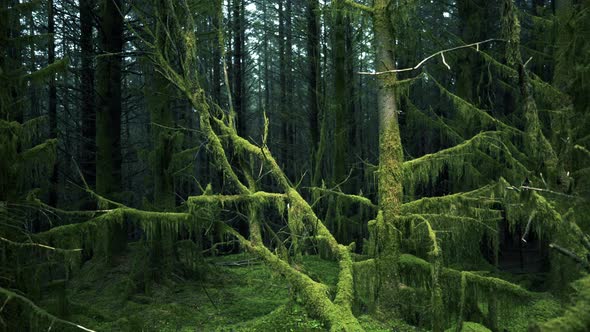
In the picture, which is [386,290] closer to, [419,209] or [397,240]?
[397,240]

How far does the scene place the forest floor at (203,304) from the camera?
666cm

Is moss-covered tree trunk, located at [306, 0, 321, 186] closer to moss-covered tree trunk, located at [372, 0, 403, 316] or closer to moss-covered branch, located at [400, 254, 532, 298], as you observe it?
moss-covered tree trunk, located at [372, 0, 403, 316]

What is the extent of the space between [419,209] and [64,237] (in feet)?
17.9

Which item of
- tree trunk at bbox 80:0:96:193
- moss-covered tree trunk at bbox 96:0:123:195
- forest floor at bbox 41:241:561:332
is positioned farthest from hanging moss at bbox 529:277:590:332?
moss-covered tree trunk at bbox 96:0:123:195

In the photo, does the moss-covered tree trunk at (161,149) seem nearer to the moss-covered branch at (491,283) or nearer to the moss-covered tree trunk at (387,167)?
the moss-covered tree trunk at (387,167)

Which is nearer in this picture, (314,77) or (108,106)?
(108,106)

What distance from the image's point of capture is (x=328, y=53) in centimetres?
1892

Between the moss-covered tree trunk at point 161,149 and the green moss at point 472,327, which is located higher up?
the moss-covered tree trunk at point 161,149

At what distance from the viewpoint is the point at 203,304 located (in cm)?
920

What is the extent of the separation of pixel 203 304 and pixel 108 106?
6244 mm

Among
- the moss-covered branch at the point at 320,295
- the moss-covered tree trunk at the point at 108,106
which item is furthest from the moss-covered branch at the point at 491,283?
the moss-covered tree trunk at the point at 108,106

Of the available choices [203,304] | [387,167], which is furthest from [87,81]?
[387,167]

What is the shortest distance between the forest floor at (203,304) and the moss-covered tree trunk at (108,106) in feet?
7.56

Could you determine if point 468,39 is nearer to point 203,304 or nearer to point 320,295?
point 320,295
